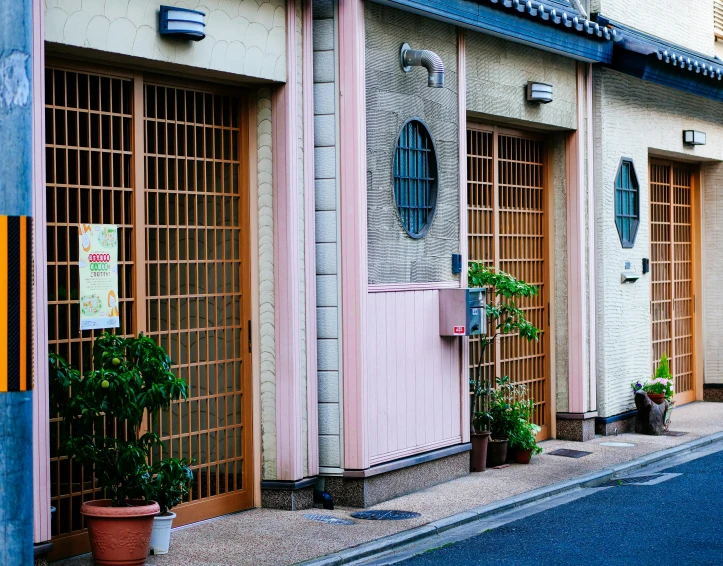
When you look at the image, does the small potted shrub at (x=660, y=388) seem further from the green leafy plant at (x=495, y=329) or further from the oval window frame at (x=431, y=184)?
the oval window frame at (x=431, y=184)

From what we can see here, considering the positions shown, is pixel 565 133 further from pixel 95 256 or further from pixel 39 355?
pixel 39 355

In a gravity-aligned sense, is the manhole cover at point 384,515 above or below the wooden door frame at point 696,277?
below

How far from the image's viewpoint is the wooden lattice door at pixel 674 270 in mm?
16656

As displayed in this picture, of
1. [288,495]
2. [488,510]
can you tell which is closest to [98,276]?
[288,495]

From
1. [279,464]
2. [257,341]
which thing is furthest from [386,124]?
[279,464]

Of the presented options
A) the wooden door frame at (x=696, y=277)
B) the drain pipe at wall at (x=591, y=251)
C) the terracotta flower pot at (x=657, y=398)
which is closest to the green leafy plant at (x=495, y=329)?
the drain pipe at wall at (x=591, y=251)

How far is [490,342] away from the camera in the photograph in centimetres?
1244

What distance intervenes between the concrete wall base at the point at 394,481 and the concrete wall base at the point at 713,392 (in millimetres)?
7487

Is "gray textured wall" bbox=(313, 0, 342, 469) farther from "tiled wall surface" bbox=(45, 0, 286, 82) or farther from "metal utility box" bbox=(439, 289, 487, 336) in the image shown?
"metal utility box" bbox=(439, 289, 487, 336)

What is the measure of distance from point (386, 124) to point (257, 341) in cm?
222

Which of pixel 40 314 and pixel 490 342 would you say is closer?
pixel 40 314

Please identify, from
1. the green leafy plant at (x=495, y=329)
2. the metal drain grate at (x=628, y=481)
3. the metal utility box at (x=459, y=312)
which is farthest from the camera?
the green leafy plant at (x=495, y=329)

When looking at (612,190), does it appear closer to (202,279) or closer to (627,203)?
(627,203)

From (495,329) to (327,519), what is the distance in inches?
147
